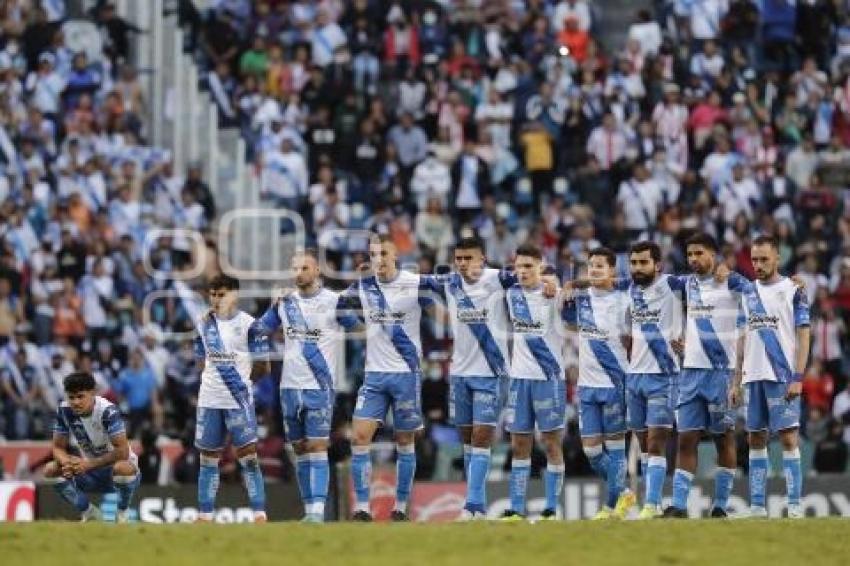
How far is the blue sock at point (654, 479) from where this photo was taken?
24.4 meters

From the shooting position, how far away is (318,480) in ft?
83.4

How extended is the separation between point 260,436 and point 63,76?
31.5ft

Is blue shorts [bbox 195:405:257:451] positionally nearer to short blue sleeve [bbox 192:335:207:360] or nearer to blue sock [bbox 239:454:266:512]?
blue sock [bbox 239:454:266:512]

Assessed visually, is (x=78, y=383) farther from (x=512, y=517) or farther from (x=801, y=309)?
(x=801, y=309)

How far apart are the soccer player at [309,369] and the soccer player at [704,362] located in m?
3.83

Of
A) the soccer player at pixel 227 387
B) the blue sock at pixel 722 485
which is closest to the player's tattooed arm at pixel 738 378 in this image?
the blue sock at pixel 722 485

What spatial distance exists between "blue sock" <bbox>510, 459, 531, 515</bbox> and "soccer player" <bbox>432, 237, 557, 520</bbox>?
1.04ft

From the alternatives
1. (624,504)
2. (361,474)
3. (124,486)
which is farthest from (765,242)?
(124,486)

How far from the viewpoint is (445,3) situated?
41.5m

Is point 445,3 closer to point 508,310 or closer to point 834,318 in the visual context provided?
point 834,318

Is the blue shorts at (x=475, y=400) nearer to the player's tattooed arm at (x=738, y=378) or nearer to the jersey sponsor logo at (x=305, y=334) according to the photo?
the jersey sponsor logo at (x=305, y=334)

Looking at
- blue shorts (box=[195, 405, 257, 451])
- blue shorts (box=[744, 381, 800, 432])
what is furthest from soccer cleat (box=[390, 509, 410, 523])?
blue shorts (box=[744, 381, 800, 432])

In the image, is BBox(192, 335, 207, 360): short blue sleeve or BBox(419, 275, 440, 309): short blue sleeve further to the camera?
BBox(192, 335, 207, 360): short blue sleeve

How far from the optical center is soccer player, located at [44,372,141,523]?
25.0 meters
